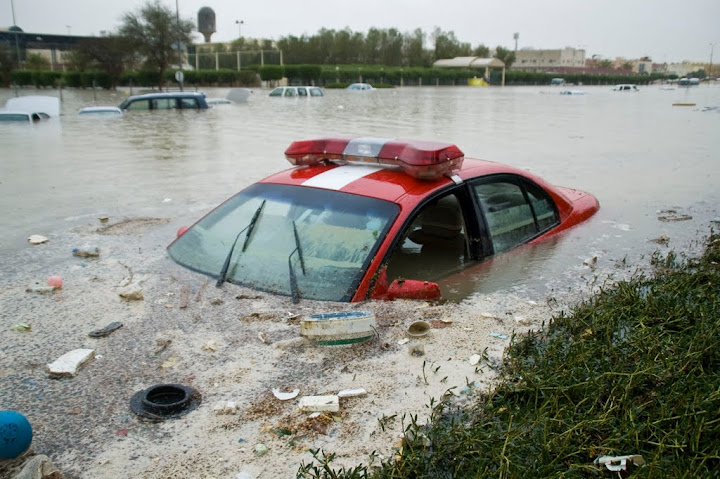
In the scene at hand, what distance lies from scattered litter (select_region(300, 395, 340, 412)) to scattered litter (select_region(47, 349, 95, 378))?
4.03 feet

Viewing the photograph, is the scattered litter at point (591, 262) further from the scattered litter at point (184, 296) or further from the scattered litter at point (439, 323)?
the scattered litter at point (184, 296)

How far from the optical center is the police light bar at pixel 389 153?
4.37 m

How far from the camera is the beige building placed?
491 ft

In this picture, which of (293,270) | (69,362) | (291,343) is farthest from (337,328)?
(69,362)

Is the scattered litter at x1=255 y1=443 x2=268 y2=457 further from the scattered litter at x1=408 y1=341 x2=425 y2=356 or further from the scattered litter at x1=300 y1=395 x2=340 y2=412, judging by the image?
the scattered litter at x1=408 y1=341 x2=425 y2=356

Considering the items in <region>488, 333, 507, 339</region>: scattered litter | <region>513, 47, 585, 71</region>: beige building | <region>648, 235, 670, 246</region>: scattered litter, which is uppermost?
<region>513, 47, 585, 71</region>: beige building

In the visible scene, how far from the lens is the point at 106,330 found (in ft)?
12.6

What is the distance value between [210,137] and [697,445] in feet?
59.2

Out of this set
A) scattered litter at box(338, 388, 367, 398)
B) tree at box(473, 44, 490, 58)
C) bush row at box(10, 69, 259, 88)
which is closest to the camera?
scattered litter at box(338, 388, 367, 398)

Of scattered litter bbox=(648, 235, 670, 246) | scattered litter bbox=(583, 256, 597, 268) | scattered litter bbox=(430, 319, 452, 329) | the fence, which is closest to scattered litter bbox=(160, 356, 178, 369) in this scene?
scattered litter bbox=(430, 319, 452, 329)

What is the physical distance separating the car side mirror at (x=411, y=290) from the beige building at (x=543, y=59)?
153m

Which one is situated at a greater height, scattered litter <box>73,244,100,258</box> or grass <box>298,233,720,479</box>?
scattered litter <box>73,244,100,258</box>

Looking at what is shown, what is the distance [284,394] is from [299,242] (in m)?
1.33

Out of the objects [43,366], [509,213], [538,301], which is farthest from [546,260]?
[43,366]
